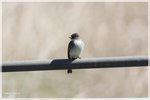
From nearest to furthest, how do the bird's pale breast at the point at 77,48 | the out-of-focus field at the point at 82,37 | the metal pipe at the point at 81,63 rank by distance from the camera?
the metal pipe at the point at 81,63 < the bird's pale breast at the point at 77,48 < the out-of-focus field at the point at 82,37

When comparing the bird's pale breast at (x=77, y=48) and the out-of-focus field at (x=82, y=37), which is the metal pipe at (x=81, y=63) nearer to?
the bird's pale breast at (x=77, y=48)

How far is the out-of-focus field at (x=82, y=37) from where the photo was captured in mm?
11242

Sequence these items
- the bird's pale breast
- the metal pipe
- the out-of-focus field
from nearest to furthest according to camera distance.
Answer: the metal pipe, the bird's pale breast, the out-of-focus field

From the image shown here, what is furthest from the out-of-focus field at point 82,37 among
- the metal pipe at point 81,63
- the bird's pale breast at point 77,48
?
the metal pipe at point 81,63

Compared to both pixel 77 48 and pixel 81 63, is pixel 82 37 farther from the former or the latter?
pixel 81 63

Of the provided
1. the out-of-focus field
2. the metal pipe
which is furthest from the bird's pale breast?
the out-of-focus field

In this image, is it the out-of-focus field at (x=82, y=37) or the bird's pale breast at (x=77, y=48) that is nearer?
the bird's pale breast at (x=77, y=48)

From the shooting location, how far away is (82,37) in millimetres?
11391

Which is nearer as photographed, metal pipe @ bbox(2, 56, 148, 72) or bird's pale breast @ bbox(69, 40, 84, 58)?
metal pipe @ bbox(2, 56, 148, 72)

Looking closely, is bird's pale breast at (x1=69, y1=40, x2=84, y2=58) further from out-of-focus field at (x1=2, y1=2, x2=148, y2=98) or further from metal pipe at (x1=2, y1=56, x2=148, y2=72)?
out-of-focus field at (x1=2, y1=2, x2=148, y2=98)

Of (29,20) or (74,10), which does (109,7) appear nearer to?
(74,10)

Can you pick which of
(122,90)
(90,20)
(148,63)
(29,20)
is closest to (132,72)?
(122,90)

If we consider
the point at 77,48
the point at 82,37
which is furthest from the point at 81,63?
the point at 82,37

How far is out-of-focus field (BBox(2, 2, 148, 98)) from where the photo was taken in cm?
1124
